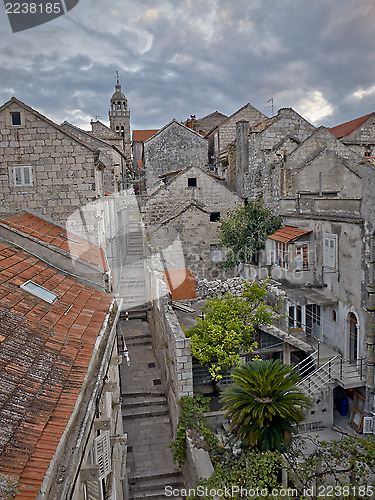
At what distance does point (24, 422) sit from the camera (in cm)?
454

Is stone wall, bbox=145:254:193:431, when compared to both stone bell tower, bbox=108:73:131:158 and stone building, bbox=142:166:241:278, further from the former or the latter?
stone bell tower, bbox=108:73:131:158

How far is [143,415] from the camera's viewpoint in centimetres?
1494

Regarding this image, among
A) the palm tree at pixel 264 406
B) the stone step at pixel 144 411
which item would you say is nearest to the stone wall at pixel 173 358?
the stone step at pixel 144 411

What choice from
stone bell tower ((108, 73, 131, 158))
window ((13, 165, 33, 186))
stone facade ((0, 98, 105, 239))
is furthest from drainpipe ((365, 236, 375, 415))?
stone bell tower ((108, 73, 131, 158))

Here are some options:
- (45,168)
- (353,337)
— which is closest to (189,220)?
(45,168)

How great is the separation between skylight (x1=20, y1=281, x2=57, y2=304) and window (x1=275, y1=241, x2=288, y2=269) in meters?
13.2

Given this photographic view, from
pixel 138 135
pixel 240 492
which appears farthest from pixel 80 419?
pixel 138 135

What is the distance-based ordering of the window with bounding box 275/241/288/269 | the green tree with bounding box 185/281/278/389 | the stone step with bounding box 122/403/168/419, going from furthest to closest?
the window with bounding box 275/241/288/269 → the stone step with bounding box 122/403/168/419 → the green tree with bounding box 185/281/278/389

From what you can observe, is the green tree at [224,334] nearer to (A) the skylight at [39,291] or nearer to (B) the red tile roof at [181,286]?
(B) the red tile roof at [181,286]

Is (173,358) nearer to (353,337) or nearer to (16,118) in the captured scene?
(353,337)

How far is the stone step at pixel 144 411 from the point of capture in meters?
14.9

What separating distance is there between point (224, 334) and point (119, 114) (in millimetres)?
71124

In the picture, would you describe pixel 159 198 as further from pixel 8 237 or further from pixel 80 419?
pixel 80 419

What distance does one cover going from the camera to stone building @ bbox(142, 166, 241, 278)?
83.9 feet
